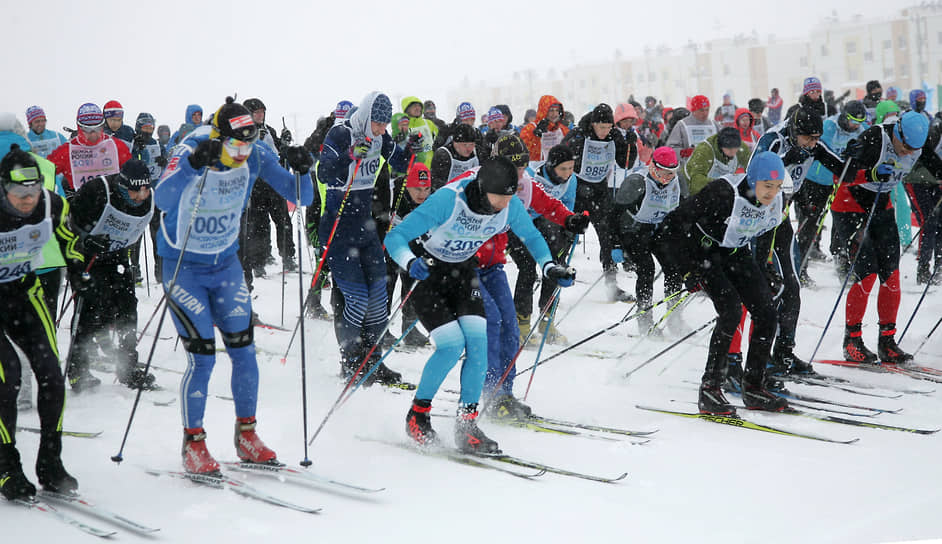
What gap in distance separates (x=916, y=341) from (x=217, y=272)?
6.05 metres

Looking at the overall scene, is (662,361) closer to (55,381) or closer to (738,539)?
(738,539)

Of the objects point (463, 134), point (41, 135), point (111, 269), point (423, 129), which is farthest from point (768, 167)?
point (41, 135)

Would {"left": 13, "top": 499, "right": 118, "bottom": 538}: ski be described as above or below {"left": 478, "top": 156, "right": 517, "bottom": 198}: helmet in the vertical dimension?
below

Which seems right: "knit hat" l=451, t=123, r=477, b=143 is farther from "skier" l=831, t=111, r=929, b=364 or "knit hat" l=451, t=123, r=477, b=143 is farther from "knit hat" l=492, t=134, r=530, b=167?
"skier" l=831, t=111, r=929, b=364

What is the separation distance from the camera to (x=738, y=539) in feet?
11.0

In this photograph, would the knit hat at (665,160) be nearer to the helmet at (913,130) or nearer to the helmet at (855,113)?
the helmet at (913,130)

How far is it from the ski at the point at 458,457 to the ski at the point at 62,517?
163cm

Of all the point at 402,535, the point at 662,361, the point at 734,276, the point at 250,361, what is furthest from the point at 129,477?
the point at 662,361

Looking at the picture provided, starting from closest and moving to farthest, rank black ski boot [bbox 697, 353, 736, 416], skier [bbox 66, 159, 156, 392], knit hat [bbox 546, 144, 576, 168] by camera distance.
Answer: black ski boot [bbox 697, 353, 736, 416] → skier [bbox 66, 159, 156, 392] → knit hat [bbox 546, 144, 576, 168]

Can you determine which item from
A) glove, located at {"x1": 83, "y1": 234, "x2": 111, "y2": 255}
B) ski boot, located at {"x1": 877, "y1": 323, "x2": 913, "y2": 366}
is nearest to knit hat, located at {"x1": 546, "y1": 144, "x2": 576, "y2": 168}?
ski boot, located at {"x1": 877, "y1": 323, "x2": 913, "y2": 366}

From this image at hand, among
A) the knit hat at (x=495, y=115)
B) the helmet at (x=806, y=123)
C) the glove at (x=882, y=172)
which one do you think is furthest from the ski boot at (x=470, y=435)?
the knit hat at (x=495, y=115)

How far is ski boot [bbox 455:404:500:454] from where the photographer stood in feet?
14.5

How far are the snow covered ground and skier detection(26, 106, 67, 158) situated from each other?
4.05 meters

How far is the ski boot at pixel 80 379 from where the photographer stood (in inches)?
231
